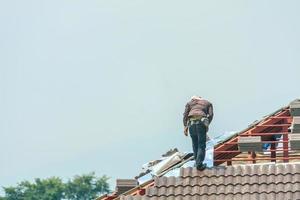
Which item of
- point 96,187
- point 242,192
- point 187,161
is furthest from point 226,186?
point 96,187

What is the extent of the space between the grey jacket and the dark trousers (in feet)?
0.78

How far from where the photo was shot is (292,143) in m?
39.0

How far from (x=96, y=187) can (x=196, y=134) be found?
253ft

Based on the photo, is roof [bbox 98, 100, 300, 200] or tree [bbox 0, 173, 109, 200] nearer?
roof [bbox 98, 100, 300, 200]

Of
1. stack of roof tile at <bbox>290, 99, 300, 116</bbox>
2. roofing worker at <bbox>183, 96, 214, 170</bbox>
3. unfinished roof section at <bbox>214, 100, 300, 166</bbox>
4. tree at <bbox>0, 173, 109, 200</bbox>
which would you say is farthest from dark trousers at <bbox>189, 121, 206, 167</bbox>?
tree at <bbox>0, 173, 109, 200</bbox>

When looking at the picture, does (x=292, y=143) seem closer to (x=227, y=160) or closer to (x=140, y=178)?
(x=227, y=160)

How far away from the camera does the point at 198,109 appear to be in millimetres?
37844

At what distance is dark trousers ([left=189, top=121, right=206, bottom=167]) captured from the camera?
124 feet

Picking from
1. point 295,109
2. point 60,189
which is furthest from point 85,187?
point 295,109

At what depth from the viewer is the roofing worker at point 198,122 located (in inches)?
1485

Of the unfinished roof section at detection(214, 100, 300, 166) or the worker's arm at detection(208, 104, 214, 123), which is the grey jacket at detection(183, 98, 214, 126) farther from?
the unfinished roof section at detection(214, 100, 300, 166)

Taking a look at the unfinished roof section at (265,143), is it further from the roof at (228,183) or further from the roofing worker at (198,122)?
the roofing worker at (198,122)

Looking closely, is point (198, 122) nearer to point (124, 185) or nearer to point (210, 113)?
point (210, 113)

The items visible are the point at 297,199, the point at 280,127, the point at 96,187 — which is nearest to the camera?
the point at 297,199
